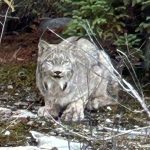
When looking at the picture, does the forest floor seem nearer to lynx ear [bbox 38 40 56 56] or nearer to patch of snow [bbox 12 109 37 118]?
patch of snow [bbox 12 109 37 118]

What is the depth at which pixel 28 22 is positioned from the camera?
30.6 ft

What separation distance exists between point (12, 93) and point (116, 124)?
1.61 meters

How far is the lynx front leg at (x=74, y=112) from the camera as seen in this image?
6.40 m

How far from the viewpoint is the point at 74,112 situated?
648 cm

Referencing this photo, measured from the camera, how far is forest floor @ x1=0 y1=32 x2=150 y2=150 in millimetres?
5797

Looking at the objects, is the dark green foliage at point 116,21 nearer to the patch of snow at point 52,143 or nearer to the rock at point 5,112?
the rock at point 5,112

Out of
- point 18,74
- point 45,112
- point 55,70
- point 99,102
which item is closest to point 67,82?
Answer: point 55,70

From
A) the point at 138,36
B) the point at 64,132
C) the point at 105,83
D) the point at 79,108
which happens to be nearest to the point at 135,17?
the point at 138,36

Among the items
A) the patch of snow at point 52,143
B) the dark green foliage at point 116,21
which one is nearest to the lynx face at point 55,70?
the patch of snow at point 52,143

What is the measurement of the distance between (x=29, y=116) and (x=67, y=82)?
55 centimetres

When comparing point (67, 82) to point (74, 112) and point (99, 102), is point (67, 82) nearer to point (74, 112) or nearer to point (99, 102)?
point (74, 112)

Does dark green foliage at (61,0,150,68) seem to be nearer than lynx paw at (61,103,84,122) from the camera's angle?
No

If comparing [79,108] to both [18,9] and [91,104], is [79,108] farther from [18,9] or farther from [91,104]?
[18,9]

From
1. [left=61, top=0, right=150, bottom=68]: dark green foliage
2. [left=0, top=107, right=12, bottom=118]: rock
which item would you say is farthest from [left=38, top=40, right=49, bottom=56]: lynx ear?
[left=61, top=0, right=150, bottom=68]: dark green foliage
